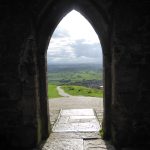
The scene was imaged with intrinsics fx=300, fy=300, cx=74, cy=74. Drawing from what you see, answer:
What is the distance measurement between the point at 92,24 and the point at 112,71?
122cm

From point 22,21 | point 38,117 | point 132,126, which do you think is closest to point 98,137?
point 132,126

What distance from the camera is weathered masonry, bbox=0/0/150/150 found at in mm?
6004

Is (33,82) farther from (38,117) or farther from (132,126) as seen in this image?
(132,126)

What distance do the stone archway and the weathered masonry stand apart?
4.9 inches

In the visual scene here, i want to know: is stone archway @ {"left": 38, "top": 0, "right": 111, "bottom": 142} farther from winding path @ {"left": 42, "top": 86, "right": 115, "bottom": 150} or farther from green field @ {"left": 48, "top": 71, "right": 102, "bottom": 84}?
green field @ {"left": 48, "top": 71, "right": 102, "bottom": 84}

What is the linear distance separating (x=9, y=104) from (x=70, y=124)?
239 centimetres

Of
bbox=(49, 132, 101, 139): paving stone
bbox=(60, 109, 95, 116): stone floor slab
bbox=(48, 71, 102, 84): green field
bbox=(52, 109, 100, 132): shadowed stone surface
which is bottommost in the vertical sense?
bbox=(48, 71, 102, 84): green field

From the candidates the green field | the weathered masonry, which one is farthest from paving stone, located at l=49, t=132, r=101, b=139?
the green field

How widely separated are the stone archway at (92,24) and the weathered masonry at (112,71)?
0.12 metres

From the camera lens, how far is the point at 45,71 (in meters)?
6.85

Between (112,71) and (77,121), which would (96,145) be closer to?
(112,71)

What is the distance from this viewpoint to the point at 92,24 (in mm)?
6824

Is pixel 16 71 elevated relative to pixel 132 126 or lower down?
elevated

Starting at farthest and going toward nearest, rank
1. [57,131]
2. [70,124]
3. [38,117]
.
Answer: [70,124] → [57,131] → [38,117]
